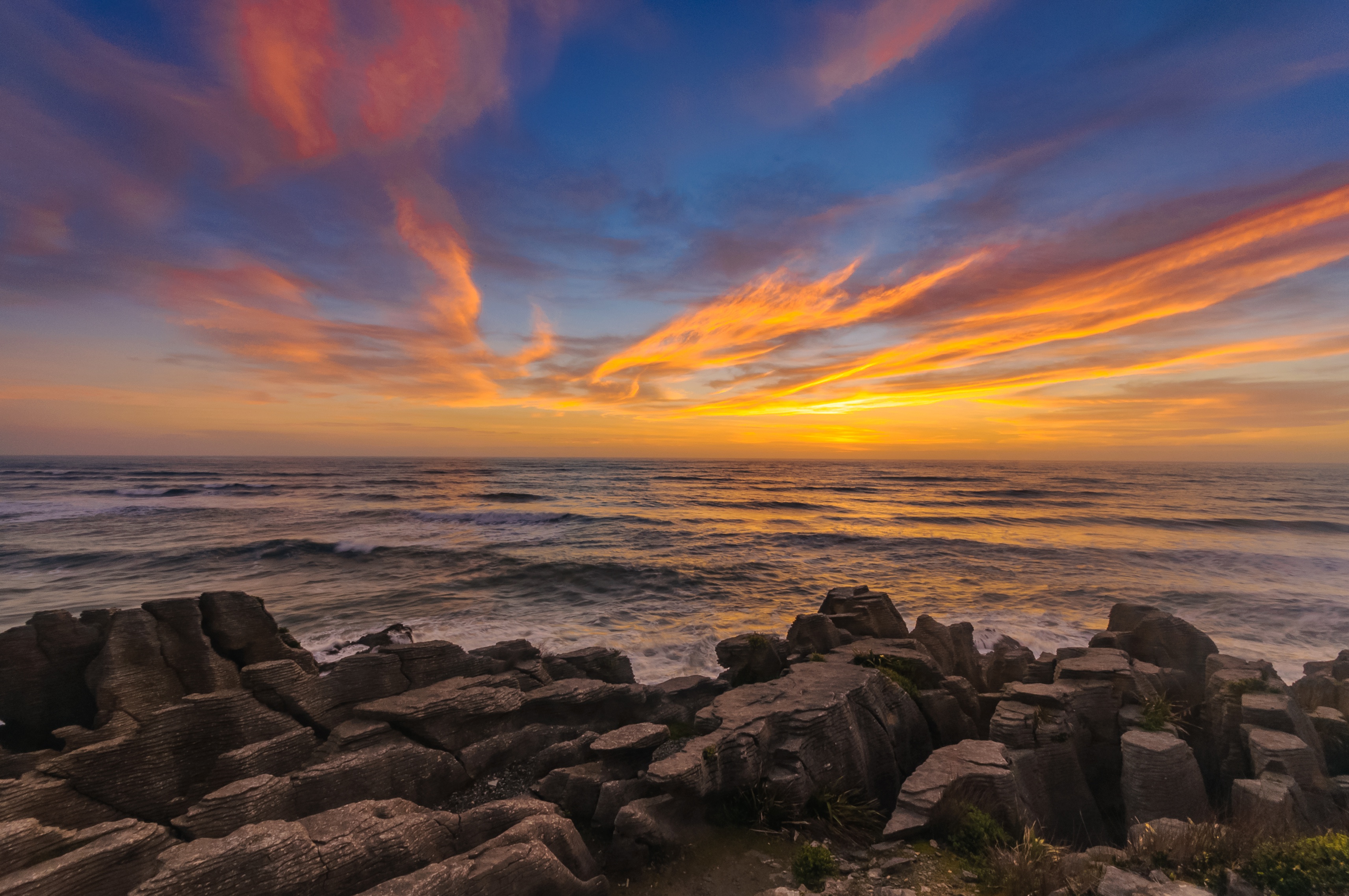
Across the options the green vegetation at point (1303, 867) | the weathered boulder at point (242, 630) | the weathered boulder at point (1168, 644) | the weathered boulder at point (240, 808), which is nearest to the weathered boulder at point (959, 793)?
the green vegetation at point (1303, 867)

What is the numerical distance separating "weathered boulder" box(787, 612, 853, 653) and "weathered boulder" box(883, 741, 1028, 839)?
565 centimetres

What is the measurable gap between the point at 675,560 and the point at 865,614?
20.7 metres

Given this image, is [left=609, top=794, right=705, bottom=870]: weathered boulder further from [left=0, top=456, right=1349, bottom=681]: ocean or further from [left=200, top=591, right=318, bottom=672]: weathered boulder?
[left=0, top=456, right=1349, bottom=681]: ocean

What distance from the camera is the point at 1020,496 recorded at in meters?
76.0

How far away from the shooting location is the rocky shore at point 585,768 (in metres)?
6.44

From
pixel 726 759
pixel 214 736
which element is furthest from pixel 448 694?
pixel 726 759

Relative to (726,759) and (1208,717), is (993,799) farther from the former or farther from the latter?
(1208,717)

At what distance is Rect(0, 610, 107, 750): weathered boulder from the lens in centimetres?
1014

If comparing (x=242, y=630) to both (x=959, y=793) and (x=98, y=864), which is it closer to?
(x=98, y=864)

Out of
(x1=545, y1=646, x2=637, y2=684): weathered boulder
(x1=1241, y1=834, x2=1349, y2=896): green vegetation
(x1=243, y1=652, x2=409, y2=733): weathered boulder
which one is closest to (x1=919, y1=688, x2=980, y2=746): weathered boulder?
(x1=1241, y1=834, x2=1349, y2=896): green vegetation

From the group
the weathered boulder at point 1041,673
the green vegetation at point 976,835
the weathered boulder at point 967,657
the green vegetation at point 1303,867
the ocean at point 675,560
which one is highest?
the green vegetation at point 1303,867

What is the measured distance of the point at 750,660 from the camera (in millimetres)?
14273

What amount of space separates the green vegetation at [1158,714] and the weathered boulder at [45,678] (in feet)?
67.4

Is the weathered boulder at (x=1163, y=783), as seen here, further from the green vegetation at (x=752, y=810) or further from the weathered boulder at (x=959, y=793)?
the green vegetation at (x=752, y=810)
